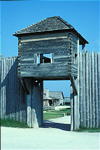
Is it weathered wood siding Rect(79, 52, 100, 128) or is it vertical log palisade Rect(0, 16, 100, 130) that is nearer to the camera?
vertical log palisade Rect(0, 16, 100, 130)

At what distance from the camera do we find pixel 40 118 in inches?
729

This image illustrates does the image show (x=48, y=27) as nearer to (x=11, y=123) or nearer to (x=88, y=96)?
(x=88, y=96)

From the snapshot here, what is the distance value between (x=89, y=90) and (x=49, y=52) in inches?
127

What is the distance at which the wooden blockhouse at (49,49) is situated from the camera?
48.7ft

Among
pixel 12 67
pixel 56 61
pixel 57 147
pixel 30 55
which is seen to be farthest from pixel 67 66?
pixel 57 147

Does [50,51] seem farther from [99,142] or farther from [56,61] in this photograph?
[99,142]

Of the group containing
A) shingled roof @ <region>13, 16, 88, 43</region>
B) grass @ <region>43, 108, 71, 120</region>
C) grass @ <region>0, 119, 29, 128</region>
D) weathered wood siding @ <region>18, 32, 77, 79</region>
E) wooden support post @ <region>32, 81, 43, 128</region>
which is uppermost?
shingled roof @ <region>13, 16, 88, 43</region>

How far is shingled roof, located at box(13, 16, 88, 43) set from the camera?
15.0 metres

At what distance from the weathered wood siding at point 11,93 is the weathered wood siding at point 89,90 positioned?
159 inches

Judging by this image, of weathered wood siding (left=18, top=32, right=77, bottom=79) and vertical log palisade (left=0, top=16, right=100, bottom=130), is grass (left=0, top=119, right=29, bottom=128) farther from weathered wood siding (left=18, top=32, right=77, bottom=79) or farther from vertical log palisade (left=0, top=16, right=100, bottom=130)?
weathered wood siding (left=18, top=32, right=77, bottom=79)

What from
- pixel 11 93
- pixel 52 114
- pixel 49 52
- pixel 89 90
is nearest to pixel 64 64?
pixel 49 52

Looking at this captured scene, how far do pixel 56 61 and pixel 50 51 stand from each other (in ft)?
2.34

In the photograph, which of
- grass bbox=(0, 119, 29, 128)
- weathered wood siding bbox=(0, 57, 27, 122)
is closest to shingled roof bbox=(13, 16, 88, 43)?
weathered wood siding bbox=(0, 57, 27, 122)

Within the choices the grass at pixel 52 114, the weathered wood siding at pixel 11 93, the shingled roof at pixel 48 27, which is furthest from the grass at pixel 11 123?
the grass at pixel 52 114
